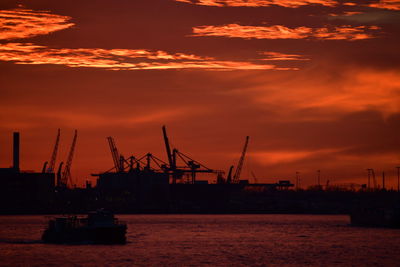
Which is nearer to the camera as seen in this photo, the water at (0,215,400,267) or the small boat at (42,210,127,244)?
the water at (0,215,400,267)

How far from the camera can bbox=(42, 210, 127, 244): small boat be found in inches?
4833

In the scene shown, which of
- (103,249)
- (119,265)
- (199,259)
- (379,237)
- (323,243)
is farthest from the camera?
(379,237)

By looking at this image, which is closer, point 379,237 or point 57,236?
point 57,236

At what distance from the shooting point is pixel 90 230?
407 feet

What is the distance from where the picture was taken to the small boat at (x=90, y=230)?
122750mm

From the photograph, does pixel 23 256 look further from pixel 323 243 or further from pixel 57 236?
pixel 323 243

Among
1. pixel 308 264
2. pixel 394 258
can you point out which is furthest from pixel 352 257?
pixel 308 264

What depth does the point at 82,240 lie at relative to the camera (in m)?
126

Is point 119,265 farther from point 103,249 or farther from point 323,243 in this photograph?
point 323,243

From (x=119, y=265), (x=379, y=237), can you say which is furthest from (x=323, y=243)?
(x=119, y=265)

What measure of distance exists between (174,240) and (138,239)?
7451 mm

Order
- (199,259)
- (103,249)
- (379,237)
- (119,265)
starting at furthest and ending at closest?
(379,237) → (103,249) → (199,259) → (119,265)

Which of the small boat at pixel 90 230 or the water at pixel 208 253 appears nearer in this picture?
the water at pixel 208 253

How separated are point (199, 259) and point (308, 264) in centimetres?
1616
